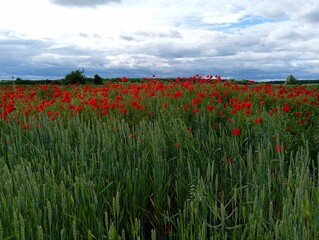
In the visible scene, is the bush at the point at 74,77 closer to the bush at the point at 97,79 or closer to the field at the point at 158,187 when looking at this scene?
the bush at the point at 97,79

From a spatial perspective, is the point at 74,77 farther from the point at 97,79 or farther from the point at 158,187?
the point at 158,187

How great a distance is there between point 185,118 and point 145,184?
3.19m

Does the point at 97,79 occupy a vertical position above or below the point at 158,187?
above

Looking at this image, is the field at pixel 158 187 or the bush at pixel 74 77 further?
the bush at pixel 74 77

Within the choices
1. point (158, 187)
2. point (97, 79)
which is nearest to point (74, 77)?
point (97, 79)

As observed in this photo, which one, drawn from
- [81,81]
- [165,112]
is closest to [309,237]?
[165,112]

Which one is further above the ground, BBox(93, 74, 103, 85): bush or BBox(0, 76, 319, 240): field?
BBox(93, 74, 103, 85): bush

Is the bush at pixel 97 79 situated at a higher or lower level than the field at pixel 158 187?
higher

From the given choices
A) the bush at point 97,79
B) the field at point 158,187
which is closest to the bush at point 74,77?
the bush at point 97,79

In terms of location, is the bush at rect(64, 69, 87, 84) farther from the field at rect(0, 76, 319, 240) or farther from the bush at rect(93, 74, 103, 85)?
the field at rect(0, 76, 319, 240)

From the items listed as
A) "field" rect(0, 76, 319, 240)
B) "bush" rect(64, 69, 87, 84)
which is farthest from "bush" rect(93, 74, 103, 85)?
"field" rect(0, 76, 319, 240)

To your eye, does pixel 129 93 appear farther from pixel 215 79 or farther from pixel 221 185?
pixel 221 185

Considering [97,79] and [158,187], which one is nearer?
[158,187]

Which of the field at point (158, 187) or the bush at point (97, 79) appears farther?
the bush at point (97, 79)
